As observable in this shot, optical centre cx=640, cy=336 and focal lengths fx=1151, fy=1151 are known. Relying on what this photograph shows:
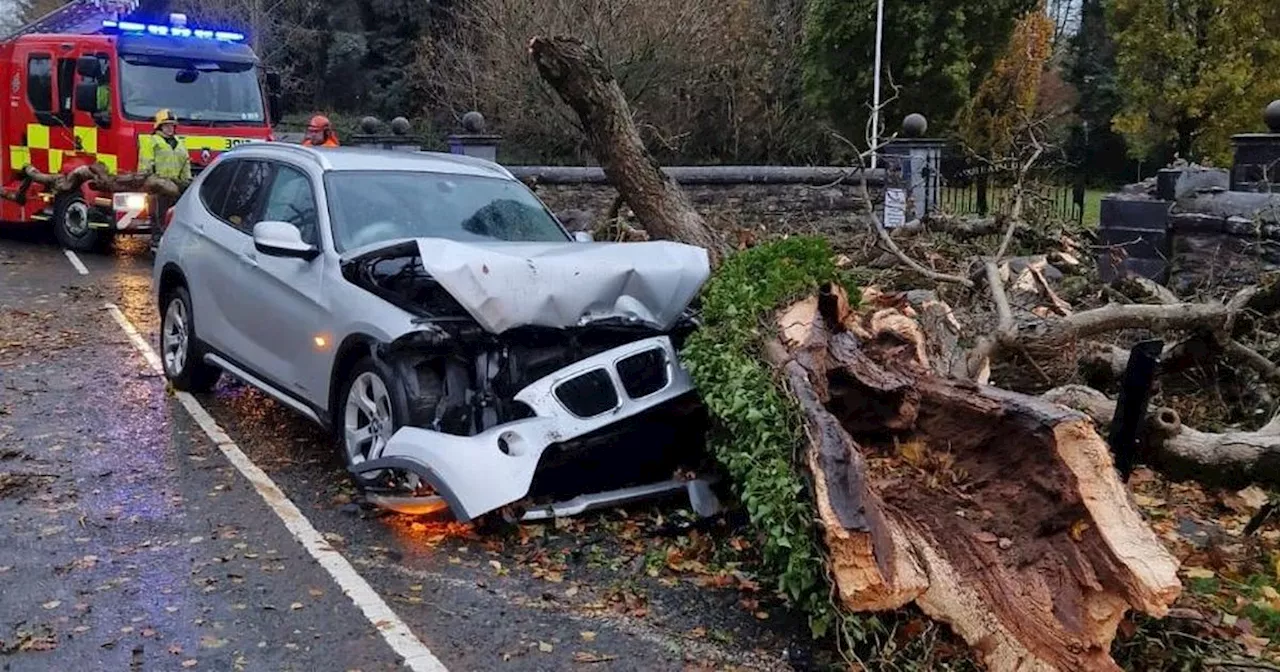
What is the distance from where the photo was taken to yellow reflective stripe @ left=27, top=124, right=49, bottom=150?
14.6m

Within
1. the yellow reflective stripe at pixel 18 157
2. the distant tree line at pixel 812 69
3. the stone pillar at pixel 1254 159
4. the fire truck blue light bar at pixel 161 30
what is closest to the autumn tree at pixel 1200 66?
the distant tree line at pixel 812 69

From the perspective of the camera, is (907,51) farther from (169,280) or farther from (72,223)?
(169,280)

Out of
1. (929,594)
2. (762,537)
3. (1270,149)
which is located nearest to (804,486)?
(762,537)

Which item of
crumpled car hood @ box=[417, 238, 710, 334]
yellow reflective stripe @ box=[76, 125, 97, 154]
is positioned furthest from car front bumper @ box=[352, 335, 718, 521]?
yellow reflective stripe @ box=[76, 125, 97, 154]

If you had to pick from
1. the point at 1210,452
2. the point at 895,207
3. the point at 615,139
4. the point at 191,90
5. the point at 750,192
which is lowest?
the point at 1210,452

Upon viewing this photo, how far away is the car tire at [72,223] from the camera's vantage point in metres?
14.7

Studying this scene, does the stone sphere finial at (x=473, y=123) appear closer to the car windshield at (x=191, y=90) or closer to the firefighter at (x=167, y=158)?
the car windshield at (x=191, y=90)

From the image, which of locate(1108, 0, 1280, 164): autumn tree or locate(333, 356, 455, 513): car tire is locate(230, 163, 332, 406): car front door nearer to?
locate(333, 356, 455, 513): car tire

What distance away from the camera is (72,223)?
14.8 m

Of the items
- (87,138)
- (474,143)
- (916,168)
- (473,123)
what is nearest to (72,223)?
(87,138)

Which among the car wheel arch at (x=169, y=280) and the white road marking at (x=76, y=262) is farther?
the white road marking at (x=76, y=262)

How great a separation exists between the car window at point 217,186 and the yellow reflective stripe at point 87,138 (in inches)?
302

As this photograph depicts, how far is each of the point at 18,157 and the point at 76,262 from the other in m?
2.03

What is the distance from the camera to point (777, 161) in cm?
2194
